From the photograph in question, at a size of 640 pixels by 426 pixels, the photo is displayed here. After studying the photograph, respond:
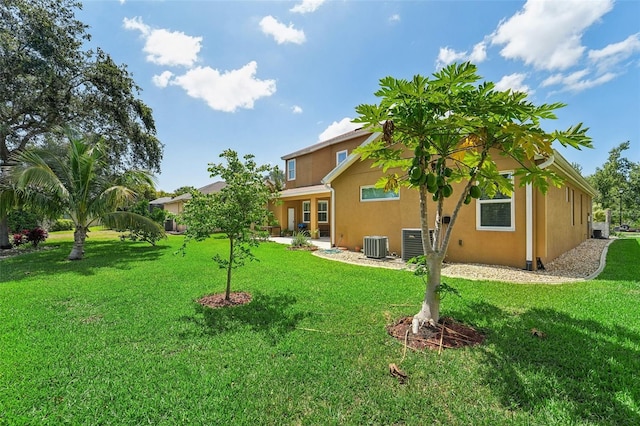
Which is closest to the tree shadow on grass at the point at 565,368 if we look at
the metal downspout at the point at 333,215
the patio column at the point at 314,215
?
the metal downspout at the point at 333,215

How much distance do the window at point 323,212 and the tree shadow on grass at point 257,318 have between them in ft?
43.6

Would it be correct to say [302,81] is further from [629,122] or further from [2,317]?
[629,122]

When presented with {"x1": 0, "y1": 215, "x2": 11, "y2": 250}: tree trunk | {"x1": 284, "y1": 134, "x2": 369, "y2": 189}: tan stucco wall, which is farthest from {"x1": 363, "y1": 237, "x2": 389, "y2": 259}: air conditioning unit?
{"x1": 0, "y1": 215, "x2": 11, "y2": 250}: tree trunk

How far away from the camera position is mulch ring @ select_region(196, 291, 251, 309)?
5.09 m

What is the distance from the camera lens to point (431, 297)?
12.6ft

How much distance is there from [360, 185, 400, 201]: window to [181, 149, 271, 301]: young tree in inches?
257

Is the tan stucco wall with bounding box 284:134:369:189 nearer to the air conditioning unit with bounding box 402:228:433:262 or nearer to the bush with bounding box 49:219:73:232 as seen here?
the air conditioning unit with bounding box 402:228:433:262

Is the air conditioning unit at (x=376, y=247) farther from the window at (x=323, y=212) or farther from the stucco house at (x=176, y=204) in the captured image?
the stucco house at (x=176, y=204)

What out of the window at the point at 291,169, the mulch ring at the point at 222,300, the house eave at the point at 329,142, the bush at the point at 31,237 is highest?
the house eave at the point at 329,142

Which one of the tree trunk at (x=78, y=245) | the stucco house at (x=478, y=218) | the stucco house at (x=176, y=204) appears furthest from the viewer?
the stucco house at (x=176, y=204)

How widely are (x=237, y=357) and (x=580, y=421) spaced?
3281mm

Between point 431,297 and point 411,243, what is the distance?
5.85m

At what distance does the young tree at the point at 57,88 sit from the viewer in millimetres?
12031

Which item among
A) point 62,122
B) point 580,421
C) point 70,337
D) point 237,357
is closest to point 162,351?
point 237,357
